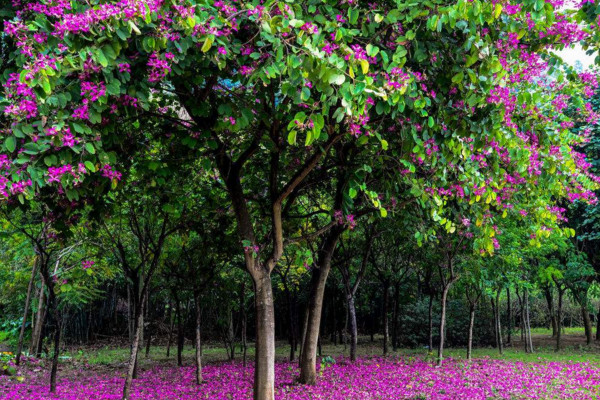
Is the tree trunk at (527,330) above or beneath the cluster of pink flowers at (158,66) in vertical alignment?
beneath

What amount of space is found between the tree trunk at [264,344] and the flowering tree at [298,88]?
2 centimetres

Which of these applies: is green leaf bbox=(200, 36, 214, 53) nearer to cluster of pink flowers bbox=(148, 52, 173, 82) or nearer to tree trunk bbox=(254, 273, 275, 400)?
cluster of pink flowers bbox=(148, 52, 173, 82)

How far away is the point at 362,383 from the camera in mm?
9523

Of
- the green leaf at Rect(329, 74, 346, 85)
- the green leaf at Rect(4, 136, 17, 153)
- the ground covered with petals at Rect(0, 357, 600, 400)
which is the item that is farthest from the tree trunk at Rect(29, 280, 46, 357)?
the green leaf at Rect(329, 74, 346, 85)

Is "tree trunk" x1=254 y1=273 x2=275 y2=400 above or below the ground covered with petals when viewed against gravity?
above

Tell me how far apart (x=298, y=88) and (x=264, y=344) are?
3678 millimetres

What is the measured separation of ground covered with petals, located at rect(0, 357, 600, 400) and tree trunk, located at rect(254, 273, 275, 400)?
2286mm

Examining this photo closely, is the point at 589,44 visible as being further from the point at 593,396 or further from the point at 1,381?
the point at 1,381

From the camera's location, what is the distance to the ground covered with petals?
8.43 meters

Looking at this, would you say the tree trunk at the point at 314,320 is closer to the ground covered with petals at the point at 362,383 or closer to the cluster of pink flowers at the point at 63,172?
the ground covered with petals at the point at 362,383

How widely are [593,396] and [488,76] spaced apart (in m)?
7.55

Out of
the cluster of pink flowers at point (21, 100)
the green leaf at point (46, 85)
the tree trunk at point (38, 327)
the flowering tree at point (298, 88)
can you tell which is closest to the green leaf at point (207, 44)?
the flowering tree at point (298, 88)

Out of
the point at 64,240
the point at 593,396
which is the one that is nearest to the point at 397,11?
→ the point at 64,240

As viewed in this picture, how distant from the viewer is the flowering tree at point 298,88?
3023 mm
